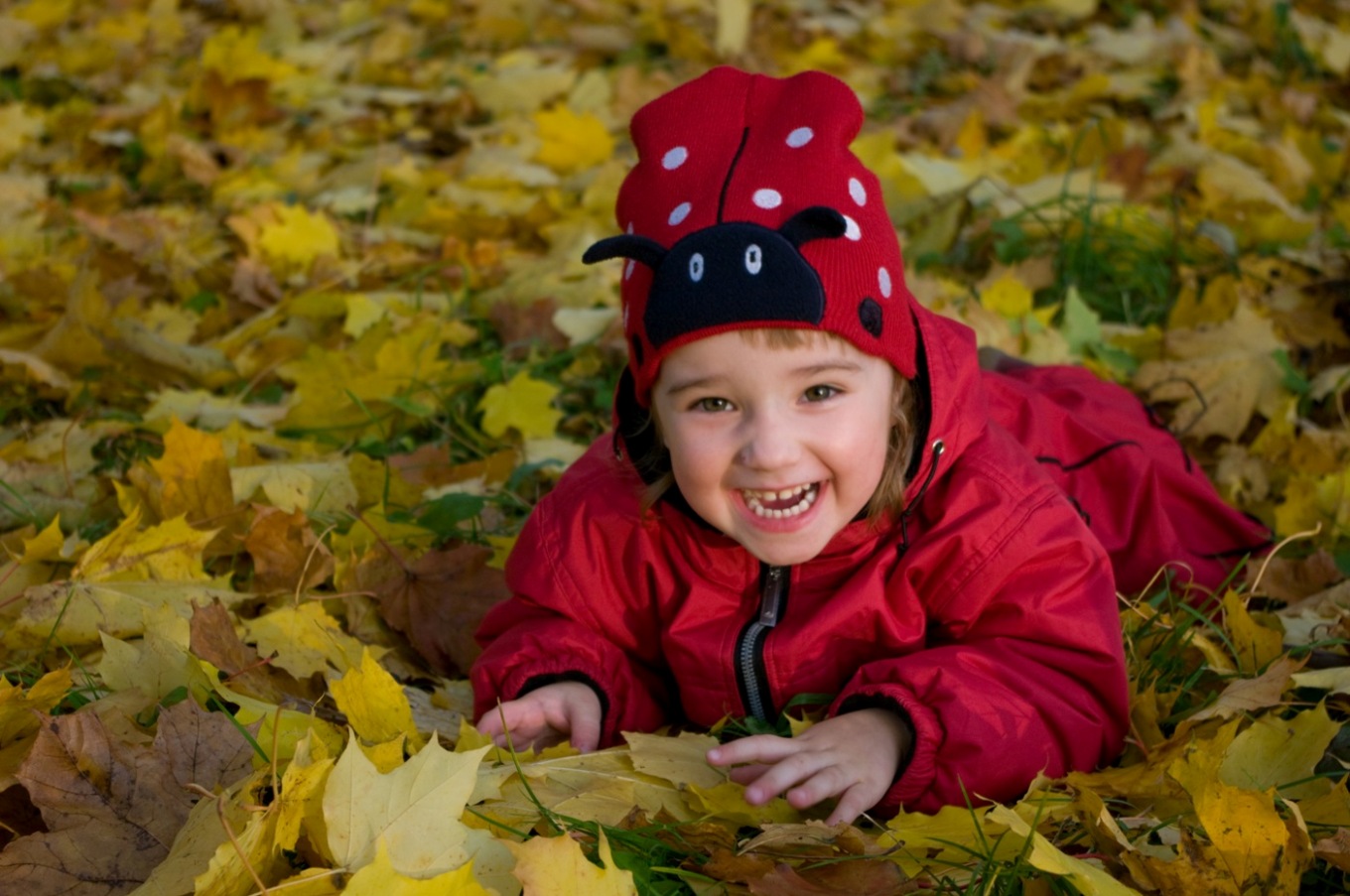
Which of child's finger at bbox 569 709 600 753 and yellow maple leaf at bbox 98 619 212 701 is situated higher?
yellow maple leaf at bbox 98 619 212 701

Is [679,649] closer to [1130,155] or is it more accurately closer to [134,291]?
[134,291]

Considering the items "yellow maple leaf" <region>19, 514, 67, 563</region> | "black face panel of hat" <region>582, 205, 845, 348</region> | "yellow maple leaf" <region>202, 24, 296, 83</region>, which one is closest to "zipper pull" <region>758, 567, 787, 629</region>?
"black face panel of hat" <region>582, 205, 845, 348</region>

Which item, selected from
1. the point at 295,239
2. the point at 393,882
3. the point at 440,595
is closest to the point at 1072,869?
the point at 393,882

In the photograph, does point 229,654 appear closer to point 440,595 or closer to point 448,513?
point 440,595

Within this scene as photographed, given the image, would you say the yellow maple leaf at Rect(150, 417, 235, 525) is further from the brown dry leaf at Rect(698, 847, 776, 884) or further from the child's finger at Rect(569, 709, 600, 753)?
the brown dry leaf at Rect(698, 847, 776, 884)

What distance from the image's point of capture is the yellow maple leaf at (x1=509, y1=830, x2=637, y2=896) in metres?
1.38

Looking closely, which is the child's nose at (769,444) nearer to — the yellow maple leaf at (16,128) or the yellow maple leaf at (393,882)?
the yellow maple leaf at (393,882)

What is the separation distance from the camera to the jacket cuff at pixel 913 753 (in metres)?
1.81

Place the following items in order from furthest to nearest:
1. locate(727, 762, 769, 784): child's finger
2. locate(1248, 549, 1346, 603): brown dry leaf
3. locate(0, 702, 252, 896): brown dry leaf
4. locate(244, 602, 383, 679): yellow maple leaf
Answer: locate(1248, 549, 1346, 603): brown dry leaf
locate(244, 602, 383, 679): yellow maple leaf
locate(727, 762, 769, 784): child's finger
locate(0, 702, 252, 896): brown dry leaf

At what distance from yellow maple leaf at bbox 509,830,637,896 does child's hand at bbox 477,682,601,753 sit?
504 millimetres

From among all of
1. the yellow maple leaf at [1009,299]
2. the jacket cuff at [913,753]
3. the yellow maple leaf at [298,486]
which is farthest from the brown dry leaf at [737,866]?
the yellow maple leaf at [1009,299]

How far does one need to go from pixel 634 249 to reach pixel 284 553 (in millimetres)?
870

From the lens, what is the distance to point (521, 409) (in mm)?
2742

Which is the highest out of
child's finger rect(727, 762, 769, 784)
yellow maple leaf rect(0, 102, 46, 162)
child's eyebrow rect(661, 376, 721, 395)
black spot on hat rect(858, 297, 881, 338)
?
black spot on hat rect(858, 297, 881, 338)
